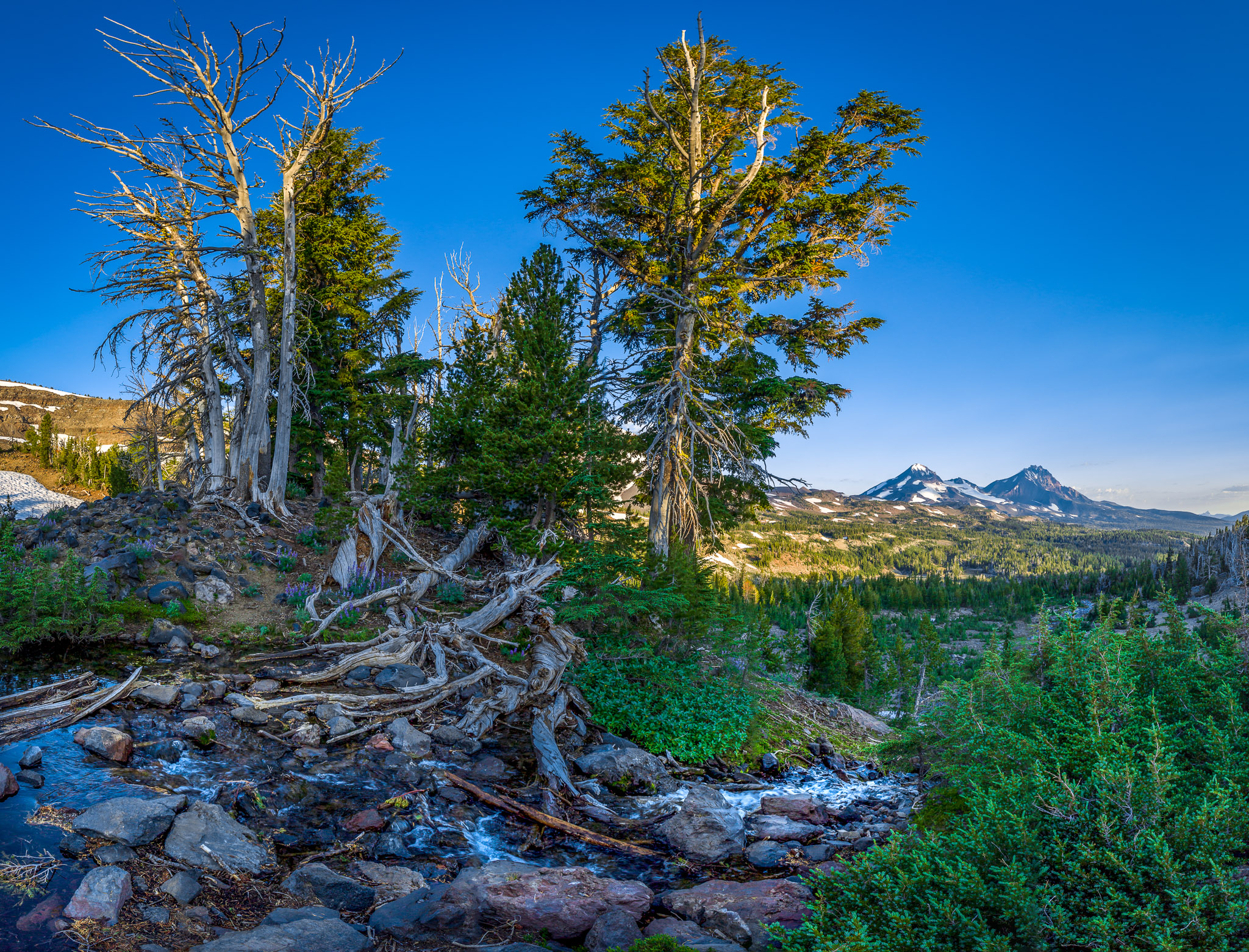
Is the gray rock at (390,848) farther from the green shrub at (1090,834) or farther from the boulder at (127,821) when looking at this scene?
the green shrub at (1090,834)

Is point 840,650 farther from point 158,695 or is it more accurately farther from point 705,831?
point 158,695

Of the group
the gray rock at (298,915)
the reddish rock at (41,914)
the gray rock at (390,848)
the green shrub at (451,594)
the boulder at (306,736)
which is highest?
the green shrub at (451,594)

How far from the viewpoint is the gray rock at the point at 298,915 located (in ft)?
14.3

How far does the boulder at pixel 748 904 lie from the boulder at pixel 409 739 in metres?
4.30

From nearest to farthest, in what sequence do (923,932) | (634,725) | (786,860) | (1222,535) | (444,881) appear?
(923,932), (444,881), (786,860), (634,725), (1222,535)

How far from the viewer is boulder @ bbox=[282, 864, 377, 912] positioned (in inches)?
190

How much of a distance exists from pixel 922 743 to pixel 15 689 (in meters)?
12.4

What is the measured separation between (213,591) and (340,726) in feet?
21.5

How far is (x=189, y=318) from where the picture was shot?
704 inches

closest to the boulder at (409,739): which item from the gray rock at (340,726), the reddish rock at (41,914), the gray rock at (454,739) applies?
the gray rock at (454,739)

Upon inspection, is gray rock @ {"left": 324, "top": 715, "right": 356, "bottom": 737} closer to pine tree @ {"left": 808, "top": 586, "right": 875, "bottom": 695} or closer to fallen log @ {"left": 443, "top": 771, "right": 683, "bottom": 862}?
fallen log @ {"left": 443, "top": 771, "right": 683, "bottom": 862}

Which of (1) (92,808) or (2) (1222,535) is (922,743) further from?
(2) (1222,535)

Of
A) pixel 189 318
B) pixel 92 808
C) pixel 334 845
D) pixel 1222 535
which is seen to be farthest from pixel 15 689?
pixel 1222 535

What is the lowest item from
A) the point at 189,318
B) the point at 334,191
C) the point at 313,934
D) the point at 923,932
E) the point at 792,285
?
the point at 313,934
